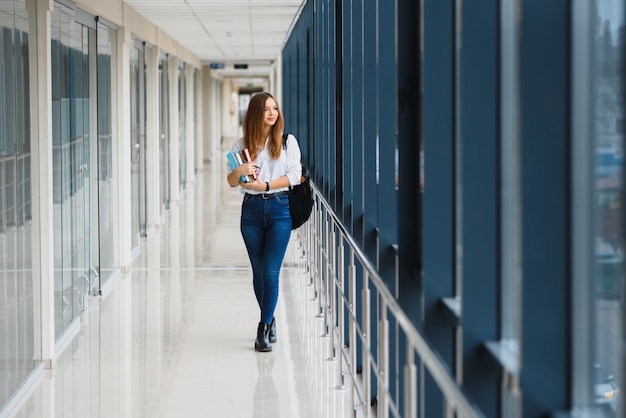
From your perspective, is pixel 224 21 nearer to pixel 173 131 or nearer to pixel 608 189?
pixel 173 131

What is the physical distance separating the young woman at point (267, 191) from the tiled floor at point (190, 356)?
528mm

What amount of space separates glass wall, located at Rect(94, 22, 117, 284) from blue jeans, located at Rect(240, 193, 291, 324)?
255 cm

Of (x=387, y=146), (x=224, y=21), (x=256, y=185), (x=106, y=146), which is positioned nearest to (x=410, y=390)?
(x=387, y=146)

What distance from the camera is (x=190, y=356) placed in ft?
19.5

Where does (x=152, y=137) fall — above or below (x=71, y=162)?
above

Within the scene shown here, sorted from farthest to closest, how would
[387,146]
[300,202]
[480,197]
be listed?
[300,202], [387,146], [480,197]

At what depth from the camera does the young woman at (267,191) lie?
5816 millimetres

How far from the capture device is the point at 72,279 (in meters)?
6.95

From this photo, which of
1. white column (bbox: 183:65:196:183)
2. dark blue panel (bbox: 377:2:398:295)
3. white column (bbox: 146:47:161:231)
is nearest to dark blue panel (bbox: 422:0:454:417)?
dark blue panel (bbox: 377:2:398:295)

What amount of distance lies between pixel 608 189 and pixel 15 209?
3.97 metres

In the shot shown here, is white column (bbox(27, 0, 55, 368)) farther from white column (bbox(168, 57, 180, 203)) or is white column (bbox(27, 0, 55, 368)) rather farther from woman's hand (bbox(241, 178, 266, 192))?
white column (bbox(168, 57, 180, 203))

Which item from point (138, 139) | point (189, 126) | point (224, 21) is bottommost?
point (138, 139)

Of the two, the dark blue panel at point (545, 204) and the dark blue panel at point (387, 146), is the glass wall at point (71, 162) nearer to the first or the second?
the dark blue panel at point (387, 146)

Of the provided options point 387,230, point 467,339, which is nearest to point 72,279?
point 387,230
